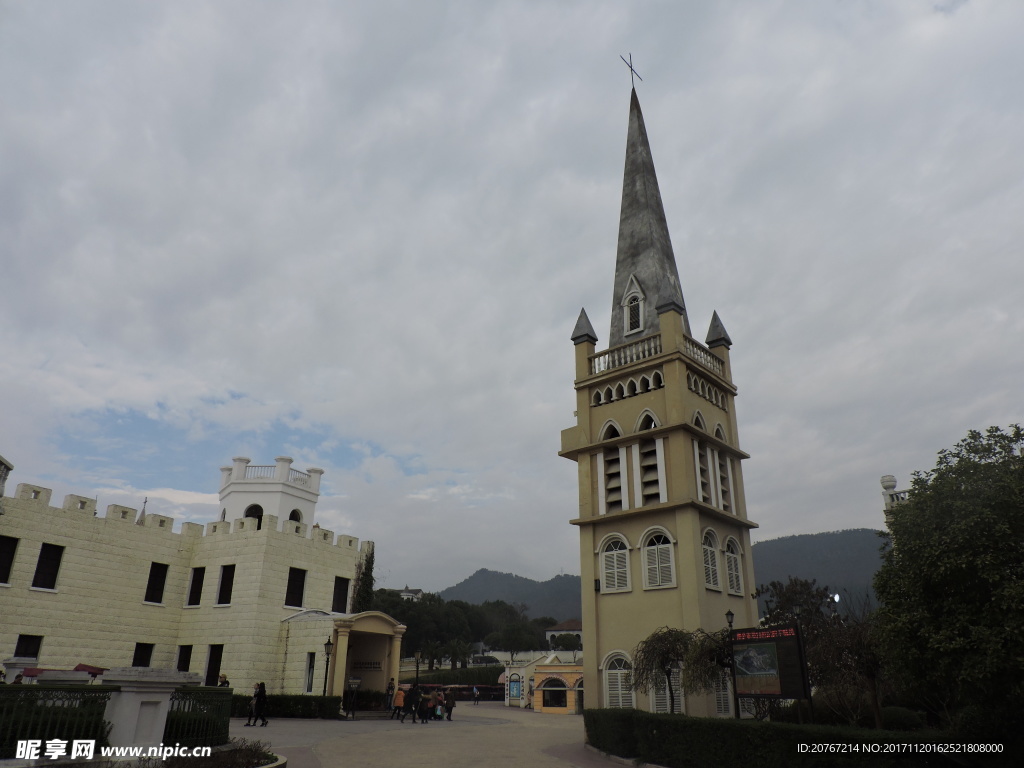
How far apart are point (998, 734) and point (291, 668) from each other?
2676cm

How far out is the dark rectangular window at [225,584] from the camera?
104 feet

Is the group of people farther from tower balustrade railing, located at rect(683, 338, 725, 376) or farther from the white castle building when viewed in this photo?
tower balustrade railing, located at rect(683, 338, 725, 376)

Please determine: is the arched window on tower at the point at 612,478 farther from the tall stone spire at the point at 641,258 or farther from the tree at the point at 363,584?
the tree at the point at 363,584

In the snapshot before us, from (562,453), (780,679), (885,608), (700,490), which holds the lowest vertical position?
(780,679)

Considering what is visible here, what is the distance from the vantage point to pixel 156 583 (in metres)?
32.0

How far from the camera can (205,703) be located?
14352mm

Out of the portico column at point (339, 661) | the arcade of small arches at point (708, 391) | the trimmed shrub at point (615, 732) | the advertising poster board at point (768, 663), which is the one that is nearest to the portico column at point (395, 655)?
the portico column at point (339, 661)

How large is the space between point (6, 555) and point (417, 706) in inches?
696

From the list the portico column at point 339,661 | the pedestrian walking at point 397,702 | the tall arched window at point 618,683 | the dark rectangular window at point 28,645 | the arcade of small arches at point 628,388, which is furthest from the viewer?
the pedestrian walking at point 397,702

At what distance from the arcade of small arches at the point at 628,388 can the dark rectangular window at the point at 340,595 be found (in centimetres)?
1749

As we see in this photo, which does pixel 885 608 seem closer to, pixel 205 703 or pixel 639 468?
pixel 639 468

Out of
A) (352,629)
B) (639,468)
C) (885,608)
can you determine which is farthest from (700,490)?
(352,629)

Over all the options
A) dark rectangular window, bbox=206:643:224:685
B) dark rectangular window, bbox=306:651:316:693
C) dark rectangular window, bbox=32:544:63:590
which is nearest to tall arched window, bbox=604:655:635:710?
dark rectangular window, bbox=306:651:316:693

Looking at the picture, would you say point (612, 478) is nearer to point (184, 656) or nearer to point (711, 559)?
point (711, 559)
